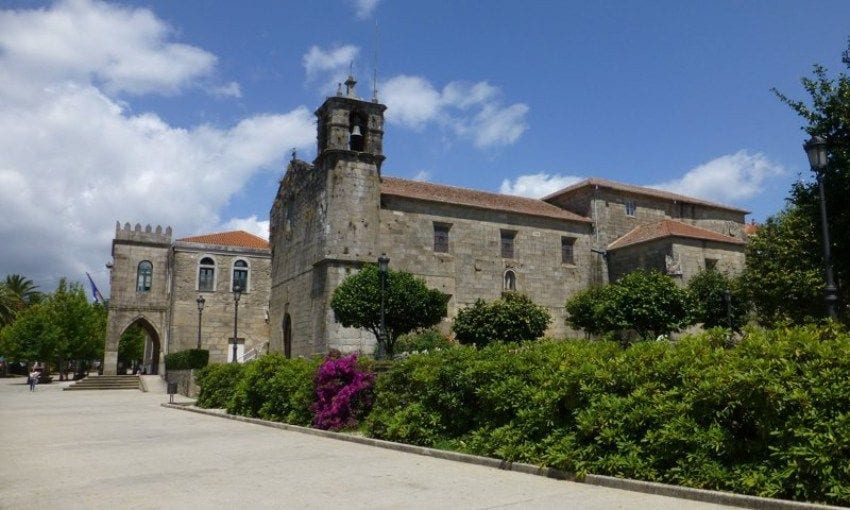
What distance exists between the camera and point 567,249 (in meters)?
34.2

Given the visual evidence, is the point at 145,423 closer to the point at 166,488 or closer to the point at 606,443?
the point at 166,488

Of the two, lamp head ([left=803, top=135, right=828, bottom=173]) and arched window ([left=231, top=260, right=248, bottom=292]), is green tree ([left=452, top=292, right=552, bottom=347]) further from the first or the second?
arched window ([left=231, top=260, right=248, bottom=292])

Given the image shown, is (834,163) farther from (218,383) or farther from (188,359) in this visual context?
(188,359)

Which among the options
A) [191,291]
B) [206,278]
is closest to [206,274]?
[206,278]

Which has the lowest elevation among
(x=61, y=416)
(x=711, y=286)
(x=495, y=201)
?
(x=61, y=416)

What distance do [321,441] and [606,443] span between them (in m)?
5.81

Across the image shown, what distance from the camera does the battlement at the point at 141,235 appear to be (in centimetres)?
4106

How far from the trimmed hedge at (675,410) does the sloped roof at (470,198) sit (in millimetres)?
20393

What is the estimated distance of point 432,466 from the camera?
28.4ft

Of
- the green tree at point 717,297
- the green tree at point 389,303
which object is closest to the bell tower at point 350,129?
the green tree at point 389,303

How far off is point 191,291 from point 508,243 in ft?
59.8

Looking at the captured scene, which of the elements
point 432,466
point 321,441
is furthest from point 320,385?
point 432,466

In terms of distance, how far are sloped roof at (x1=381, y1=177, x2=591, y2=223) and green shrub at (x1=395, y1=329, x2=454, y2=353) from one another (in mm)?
6391

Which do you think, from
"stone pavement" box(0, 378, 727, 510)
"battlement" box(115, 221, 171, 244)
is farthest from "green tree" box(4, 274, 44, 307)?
"stone pavement" box(0, 378, 727, 510)
